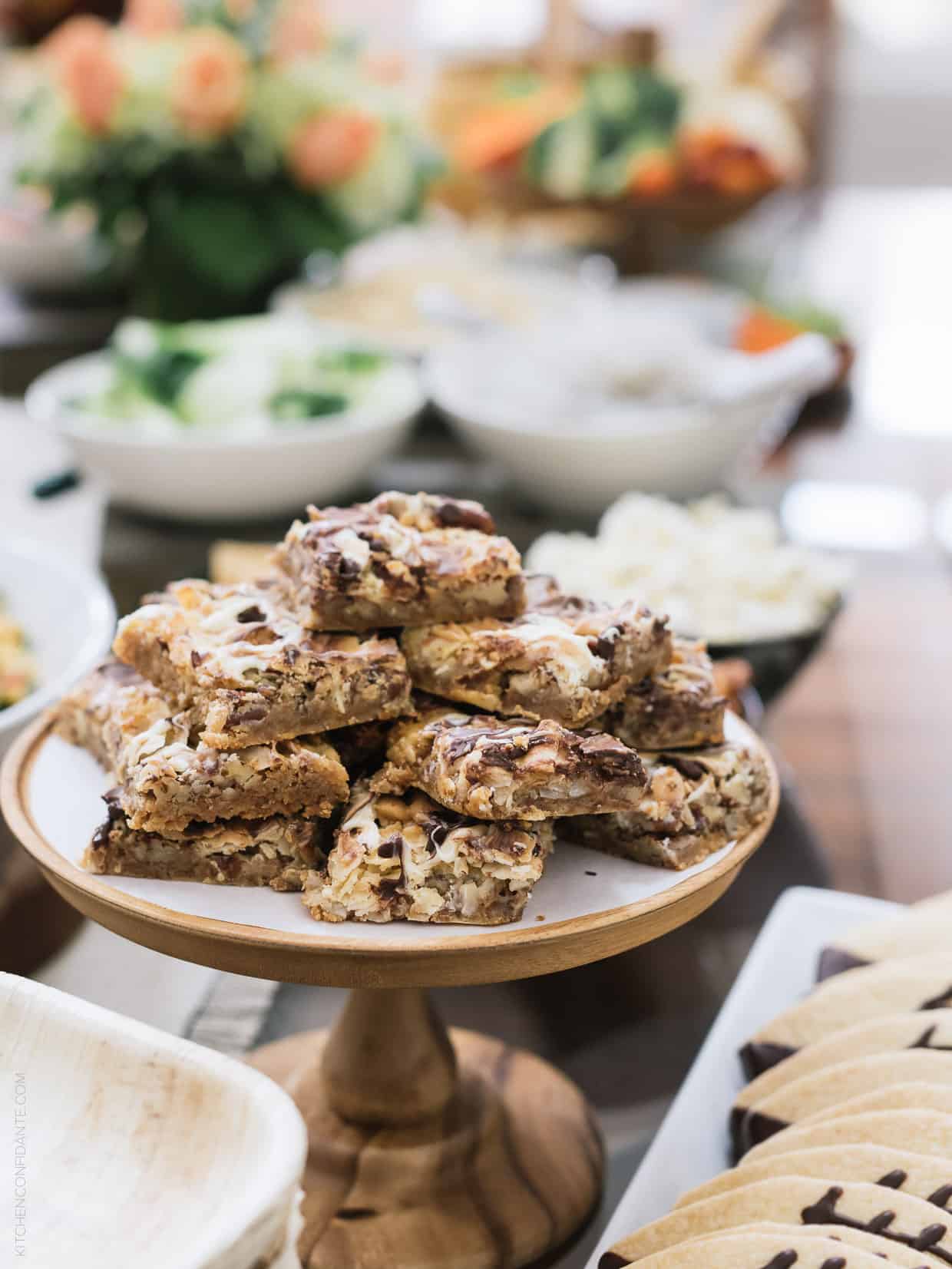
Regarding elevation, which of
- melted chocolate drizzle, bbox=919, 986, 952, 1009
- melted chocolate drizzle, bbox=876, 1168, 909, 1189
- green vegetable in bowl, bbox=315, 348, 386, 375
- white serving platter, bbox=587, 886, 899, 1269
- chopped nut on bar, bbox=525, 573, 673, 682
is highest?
chopped nut on bar, bbox=525, 573, 673, 682

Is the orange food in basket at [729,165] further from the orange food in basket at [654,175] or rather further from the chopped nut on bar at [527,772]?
the chopped nut on bar at [527,772]

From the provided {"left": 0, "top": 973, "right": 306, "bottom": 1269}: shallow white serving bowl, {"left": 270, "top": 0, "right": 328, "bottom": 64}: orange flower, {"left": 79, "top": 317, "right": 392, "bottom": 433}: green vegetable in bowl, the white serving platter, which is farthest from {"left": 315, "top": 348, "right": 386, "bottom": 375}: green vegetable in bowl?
{"left": 0, "top": 973, "right": 306, "bottom": 1269}: shallow white serving bowl

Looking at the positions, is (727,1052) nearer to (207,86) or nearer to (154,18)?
(207,86)

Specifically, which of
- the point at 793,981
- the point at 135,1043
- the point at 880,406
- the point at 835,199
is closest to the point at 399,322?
the point at 880,406

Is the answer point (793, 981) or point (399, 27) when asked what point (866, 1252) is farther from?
point (399, 27)

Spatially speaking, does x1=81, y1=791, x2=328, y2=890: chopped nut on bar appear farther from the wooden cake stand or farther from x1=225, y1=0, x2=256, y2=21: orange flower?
x1=225, y1=0, x2=256, y2=21: orange flower

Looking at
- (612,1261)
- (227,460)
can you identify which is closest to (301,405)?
(227,460)
